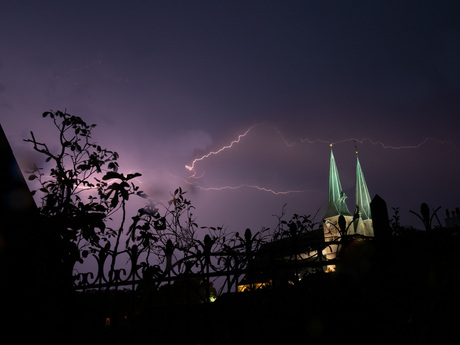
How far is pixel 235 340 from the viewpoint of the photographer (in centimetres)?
285

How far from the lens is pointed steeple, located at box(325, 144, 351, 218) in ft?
155

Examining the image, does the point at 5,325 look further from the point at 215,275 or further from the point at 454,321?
the point at 454,321

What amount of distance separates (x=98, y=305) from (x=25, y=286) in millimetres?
1167

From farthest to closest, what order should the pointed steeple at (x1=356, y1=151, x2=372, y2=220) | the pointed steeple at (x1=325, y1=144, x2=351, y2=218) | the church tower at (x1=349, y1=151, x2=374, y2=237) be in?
the pointed steeple at (x1=325, y1=144, x2=351, y2=218)
the pointed steeple at (x1=356, y1=151, x2=372, y2=220)
the church tower at (x1=349, y1=151, x2=374, y2=237)

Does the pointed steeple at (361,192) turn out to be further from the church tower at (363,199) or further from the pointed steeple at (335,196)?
the pointed steeple at (335,196)

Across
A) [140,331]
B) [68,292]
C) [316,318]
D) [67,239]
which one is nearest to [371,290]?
[316,318]

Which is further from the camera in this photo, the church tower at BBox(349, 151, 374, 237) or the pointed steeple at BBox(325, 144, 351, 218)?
the pointed steeple at BBox(325, 144, 351, 218)

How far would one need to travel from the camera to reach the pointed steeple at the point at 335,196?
155 ft

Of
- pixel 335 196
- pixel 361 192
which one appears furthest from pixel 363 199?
pixel 335 196

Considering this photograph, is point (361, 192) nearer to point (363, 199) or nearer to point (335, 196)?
point (363, 199)

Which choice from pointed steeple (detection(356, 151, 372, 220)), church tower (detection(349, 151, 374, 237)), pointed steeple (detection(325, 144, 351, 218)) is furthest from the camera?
pointed steeple (detection(325, 144, 351, 218))

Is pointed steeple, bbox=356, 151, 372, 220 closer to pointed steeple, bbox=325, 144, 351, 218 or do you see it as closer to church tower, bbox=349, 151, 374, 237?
church tower, bbox=349, 151, 374, 237

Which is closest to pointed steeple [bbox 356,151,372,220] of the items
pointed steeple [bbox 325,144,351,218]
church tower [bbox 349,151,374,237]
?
church tower [bbox 349,151,374,237]

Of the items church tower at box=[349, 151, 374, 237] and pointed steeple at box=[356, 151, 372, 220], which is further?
pointed steeple at box=[356, 151, 372, 220]
